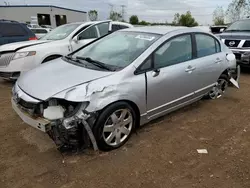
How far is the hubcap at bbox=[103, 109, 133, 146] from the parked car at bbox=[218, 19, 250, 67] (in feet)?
17.3

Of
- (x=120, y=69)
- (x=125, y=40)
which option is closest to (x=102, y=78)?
(x=120, y=69)

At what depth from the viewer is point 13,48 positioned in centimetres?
614

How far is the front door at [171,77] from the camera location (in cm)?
358

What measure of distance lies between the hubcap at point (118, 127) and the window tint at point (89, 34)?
414 cm

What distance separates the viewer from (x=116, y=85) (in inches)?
124

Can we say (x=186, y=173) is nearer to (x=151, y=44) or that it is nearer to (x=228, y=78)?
(x=151, y=44)

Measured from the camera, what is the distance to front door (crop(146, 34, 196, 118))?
11.8ft

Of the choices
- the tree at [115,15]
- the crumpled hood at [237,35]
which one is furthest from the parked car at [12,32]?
the tree at [115,15]

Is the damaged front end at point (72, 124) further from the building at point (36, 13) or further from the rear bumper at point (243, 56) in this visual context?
the building at point (36, 13)

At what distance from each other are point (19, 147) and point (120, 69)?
1734 mm

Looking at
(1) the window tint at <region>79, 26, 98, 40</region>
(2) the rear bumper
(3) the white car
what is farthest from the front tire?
(2) the rear bumper

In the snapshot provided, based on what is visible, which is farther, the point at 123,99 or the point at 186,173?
the point at 123,99

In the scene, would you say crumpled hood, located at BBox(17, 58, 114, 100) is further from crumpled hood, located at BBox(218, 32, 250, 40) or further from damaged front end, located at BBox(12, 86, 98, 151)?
crumpled hood, located at BBox(218, 32, 250, 40)

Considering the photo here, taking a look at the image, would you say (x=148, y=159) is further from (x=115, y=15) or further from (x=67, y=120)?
(x=115, y=15)
